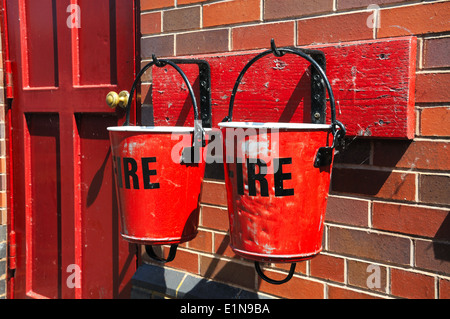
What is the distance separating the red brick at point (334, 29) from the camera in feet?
4.69

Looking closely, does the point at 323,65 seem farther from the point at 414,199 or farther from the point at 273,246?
the point at 273,246

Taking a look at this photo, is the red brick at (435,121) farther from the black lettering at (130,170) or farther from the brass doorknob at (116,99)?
the brass doorknob at (116,99)

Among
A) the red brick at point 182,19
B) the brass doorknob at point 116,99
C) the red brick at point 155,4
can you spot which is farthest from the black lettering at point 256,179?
the brass doorknob at point 116,99

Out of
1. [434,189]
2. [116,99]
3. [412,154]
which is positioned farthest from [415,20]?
[116,99]

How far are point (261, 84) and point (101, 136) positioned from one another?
3.40 ft

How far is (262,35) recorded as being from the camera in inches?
64.8

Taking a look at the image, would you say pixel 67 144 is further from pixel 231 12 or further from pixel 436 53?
pixel 436 53

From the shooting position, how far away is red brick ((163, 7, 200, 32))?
5.94 feet

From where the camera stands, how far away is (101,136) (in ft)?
7.57

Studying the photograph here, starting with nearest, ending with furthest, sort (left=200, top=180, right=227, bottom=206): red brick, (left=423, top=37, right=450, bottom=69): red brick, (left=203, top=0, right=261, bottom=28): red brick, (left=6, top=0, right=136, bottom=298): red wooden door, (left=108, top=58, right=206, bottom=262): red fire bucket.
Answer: (left=423, top=37, right=450, bottom=69): red brick → (left=108, top=58, right=206, bottom=262): red fire bucket → (left=203, top=0, right=261, bottom=28): red brick → (left=200, top=180, right=227, bottom=206): red brick → (left=6, top=0, right=136, bottom=298): red wooden door

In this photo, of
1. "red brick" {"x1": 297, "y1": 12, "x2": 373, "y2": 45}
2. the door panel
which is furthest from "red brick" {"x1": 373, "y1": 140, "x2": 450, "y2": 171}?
the door panel

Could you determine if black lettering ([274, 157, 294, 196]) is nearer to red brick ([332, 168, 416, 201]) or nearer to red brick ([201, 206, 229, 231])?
red brick ([332, 168, 416, 201])

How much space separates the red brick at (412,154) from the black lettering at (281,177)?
0.39 metres

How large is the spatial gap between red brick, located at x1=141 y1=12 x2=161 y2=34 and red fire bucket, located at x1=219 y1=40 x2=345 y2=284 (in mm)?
837
